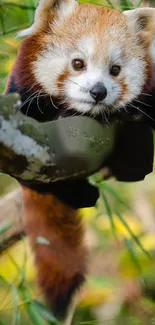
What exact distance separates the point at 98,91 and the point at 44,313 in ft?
1.62

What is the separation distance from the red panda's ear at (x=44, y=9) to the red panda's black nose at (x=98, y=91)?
206 mm

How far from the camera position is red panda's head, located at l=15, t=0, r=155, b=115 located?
1.27 meters

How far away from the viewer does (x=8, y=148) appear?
1.06 meters

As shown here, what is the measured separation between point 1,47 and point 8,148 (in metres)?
0.54

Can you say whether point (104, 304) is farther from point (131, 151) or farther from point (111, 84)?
point (111, 84)

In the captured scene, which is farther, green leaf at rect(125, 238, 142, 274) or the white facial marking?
A: green leaf at rect(125, 238, 142, 274)

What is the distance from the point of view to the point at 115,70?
4.23 ft

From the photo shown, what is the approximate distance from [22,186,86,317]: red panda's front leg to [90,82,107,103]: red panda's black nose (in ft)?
0.97

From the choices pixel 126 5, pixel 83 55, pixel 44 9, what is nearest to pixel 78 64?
pixel 83 55

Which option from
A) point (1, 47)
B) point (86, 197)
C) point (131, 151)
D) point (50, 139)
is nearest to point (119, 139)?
point (131, 151)

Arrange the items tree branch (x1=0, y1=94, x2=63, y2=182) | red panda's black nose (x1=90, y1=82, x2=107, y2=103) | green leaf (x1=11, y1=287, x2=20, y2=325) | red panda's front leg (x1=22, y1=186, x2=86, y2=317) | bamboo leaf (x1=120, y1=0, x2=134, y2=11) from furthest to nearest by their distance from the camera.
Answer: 1. bamboo leaf (x1=120, y1=0, x2=134, y2=11)
2. red panda's front leg (x1=22, y1=186, x2=86, y2=317)
3. green leaf (x1=11, y1=287, x2=20, y2=325)
4. red panda's black nose (x1=90, y1=82, x2=107, y2=103)
5. tree branch (x1=0, y1=94, x2=63, y2=182)

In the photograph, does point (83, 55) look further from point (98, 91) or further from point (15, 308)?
point (15, 308)

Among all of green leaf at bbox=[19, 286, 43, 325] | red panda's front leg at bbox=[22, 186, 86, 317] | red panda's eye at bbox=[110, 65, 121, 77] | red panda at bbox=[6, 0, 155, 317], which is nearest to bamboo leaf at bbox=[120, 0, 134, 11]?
red panda at bbox=[6, 0, 155, 317]

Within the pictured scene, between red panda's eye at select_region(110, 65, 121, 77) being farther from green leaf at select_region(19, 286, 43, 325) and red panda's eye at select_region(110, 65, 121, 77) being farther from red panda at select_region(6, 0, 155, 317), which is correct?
green leaf at select_region(19, 286, 43, 325)
